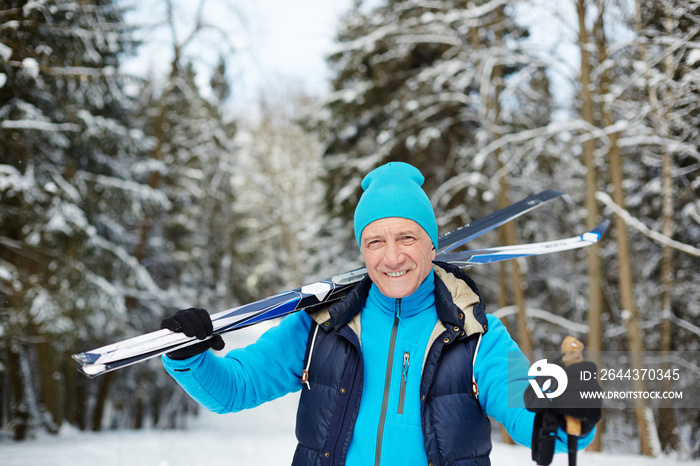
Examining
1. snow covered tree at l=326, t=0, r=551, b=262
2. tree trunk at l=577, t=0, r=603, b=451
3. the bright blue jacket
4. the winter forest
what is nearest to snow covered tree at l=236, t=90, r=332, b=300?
the winter forest

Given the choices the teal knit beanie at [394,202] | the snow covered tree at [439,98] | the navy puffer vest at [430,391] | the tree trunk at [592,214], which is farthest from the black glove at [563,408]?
the snow covered tree at [439,98]

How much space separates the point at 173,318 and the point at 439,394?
94 cm

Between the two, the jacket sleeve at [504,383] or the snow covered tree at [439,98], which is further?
the snow covered tree at [439,98]

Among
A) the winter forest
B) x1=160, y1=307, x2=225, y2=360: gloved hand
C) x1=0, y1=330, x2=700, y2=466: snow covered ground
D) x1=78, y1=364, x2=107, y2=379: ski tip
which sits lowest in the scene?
x1=0, y1=330, x2=700, y2=466: snow covered ground

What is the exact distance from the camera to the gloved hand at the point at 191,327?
1.62 m

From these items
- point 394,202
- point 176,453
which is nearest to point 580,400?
point 394,202

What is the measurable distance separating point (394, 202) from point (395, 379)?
0.64m

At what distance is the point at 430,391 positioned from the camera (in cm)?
160

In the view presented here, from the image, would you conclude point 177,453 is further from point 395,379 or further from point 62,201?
point 395,379

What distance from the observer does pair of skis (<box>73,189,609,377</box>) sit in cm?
167

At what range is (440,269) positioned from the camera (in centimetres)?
199

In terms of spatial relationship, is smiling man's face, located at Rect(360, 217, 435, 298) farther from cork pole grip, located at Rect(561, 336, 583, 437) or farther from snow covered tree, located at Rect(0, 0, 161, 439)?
snow covered tree, located at Rect(0, 0, 161, 439)

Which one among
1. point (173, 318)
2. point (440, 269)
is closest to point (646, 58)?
point (440, 269)

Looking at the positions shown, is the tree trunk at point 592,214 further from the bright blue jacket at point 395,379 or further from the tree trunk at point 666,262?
the bright blue jacket at point 395,379
